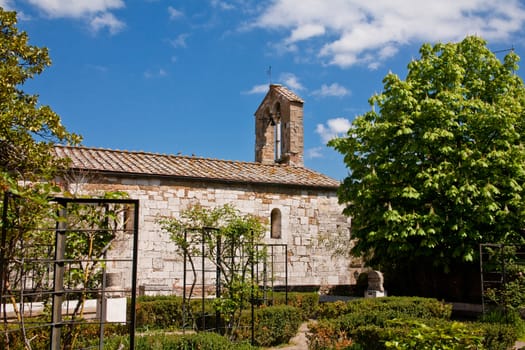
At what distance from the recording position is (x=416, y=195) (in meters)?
13.1

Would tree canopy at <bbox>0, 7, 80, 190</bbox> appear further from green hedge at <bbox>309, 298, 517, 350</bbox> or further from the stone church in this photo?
green hedge at <bbox>309, 298, 517, 350</bbox>

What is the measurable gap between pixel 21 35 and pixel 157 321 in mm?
7247

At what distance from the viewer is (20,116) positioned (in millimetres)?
10633

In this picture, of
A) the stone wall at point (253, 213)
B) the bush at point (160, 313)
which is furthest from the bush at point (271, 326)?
the stone wall at point (253, 213)

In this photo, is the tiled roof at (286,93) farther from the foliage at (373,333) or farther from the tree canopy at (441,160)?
the foliage at (373,333)

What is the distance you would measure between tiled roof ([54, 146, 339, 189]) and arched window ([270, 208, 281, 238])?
41.7 inches

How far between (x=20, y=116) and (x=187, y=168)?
628 cm

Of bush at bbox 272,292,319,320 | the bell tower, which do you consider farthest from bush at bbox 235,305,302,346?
the bell tower

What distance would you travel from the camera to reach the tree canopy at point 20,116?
1062 centimetres

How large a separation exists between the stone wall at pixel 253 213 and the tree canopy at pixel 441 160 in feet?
9.08

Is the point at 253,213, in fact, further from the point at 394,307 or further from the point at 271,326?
the point at 271,326

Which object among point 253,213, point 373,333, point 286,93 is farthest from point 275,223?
point 373,333

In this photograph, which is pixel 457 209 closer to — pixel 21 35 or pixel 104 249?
pixel 104 249

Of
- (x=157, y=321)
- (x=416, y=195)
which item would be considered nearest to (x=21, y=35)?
(x=157, y=321)
